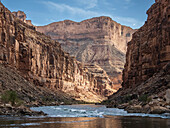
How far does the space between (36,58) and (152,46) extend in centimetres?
5003

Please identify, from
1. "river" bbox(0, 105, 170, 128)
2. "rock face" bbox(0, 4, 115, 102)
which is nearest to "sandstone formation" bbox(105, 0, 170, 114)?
"river" bbox(0, 105, 170, 128)

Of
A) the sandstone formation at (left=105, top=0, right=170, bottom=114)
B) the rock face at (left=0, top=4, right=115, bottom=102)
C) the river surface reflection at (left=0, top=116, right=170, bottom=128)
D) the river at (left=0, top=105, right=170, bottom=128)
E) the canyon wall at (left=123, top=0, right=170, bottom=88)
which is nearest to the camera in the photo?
the river surface reflection at (left=0, top=116, right=170, bottom=128)

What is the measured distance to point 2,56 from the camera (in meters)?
75.4

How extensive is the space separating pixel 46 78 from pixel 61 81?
1270cm

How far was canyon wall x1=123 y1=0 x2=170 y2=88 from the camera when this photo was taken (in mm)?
63531

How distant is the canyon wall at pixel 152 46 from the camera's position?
208 ft

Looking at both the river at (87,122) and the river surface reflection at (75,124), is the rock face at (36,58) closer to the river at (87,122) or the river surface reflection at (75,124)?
the river at (87,122)

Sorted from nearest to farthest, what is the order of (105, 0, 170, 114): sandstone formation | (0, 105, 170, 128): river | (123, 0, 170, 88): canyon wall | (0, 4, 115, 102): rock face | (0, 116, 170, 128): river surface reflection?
(0, 116, 170, 128): river surface reflection < (0, 105, 170, 128): river < (105, 0, 170, 114): sandstone formation < (123, 0, 170, 88): canyon wall < (0, 4, 115, 102): rock face

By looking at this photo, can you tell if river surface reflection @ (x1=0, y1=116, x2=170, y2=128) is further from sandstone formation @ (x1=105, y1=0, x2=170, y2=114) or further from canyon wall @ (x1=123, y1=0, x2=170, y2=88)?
canyon wall @ (x1=123, y1=0, x2=170, y2=88)

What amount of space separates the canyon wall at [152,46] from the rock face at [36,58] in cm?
3705

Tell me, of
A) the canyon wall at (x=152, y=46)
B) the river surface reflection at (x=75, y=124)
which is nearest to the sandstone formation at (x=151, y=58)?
the canyon wall at (x=152, y=46)

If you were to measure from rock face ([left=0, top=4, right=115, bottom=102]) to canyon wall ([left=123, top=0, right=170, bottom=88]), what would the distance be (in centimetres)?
3705

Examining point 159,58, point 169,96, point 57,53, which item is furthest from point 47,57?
point 169,96

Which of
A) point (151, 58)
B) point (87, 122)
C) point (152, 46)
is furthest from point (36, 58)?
point (87, 122)
